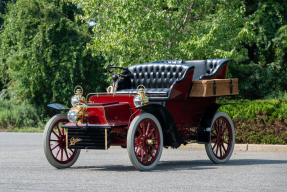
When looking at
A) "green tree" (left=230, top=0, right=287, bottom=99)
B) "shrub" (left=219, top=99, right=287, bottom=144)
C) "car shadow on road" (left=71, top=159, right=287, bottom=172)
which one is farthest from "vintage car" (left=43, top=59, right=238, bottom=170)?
"green tree" (left=230, top=0, right=287, bottom=99)

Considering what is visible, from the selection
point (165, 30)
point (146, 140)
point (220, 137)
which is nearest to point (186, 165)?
point (220, 137)

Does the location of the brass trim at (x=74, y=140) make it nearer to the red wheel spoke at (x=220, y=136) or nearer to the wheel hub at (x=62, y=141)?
the wheel hub at (x=62, y=141)

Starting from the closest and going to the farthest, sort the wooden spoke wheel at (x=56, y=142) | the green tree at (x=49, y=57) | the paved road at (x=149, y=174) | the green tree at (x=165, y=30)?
the paved road at (x=149, y=174)
the wooden spoke wheel at (x=56, y=142)
the green tree at (x=165, y=30)
the green tree at (x=49, y=57)

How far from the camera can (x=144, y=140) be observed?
8117mm

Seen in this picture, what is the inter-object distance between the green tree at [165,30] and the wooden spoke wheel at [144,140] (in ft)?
28.2

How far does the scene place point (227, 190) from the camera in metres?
6.23

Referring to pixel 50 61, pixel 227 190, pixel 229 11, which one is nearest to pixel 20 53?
pixel 50 61

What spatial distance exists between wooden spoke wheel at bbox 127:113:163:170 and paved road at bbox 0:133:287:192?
8.0 inches

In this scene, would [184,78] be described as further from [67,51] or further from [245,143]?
[67,51]

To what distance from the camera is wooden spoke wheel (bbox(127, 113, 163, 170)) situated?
775cm

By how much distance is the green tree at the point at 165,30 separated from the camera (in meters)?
16.6

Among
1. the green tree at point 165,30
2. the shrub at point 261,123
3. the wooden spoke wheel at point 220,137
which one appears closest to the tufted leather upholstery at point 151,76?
the wooden spoke wheel at point 220,137

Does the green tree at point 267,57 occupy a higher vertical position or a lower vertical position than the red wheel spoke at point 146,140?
higher

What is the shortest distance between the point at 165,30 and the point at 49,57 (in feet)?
25.8
